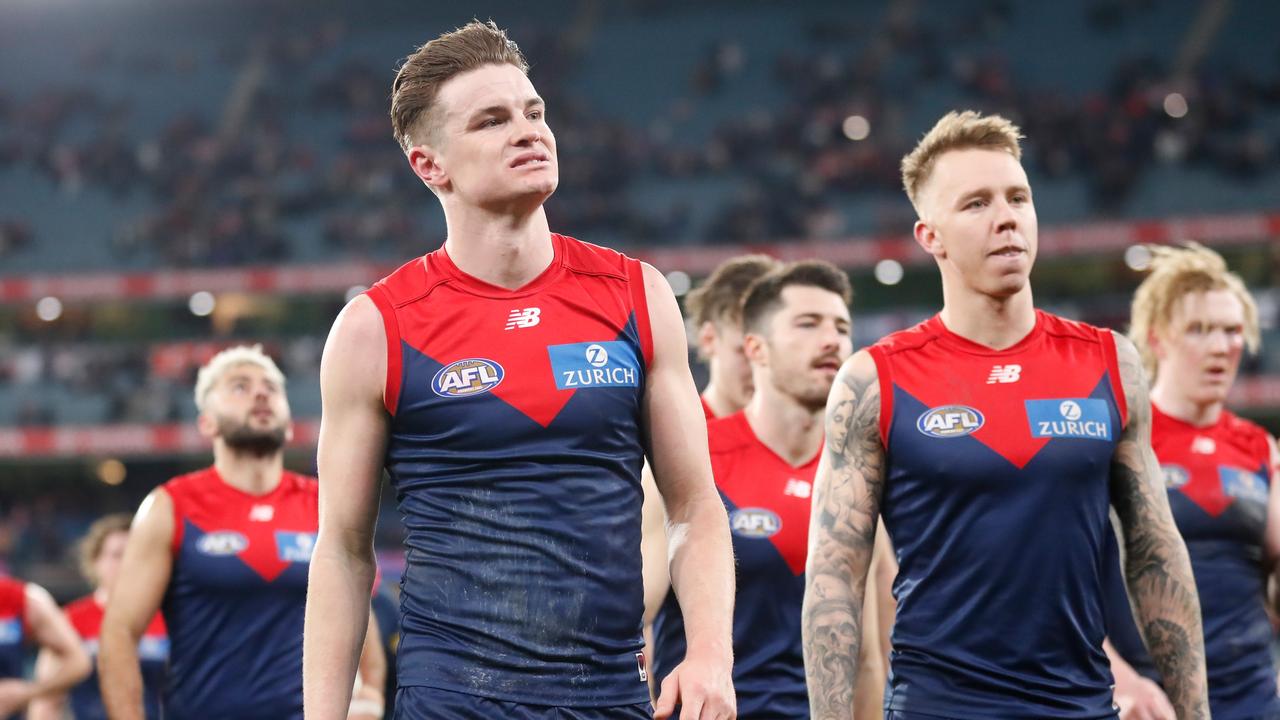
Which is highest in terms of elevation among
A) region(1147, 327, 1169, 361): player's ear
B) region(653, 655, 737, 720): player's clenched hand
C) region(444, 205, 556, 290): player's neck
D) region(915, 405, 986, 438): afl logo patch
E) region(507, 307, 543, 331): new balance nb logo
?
region(1147, 327, 1169, 361): player's ear

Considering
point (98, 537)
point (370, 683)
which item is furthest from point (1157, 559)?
A: point (98, 537)

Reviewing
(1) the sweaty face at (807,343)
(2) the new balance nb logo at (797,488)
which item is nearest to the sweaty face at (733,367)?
(1) the sweaty face at (807,343)

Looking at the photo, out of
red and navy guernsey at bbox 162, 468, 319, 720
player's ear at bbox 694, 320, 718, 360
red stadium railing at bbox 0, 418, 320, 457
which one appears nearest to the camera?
red and navy guernsey at bbox 162, 468, 319, 720

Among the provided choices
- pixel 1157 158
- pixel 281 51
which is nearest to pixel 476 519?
pixel 1157 158

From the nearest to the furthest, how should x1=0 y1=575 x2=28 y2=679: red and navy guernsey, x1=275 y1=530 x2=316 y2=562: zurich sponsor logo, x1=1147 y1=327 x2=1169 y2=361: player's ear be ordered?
x1=1147 y1=327 x2=1169 y2=361: player's ear, x1=275 y1=530 x2=316 y2=562: zurich sponsor logo, x1=0 y1=575 x2=28 y2=679: red and navy guernsey

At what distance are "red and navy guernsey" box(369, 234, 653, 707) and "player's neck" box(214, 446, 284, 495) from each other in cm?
358

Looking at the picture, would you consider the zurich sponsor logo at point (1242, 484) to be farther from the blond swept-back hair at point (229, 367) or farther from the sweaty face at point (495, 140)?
the blond swept-back hair at point (229, 367)

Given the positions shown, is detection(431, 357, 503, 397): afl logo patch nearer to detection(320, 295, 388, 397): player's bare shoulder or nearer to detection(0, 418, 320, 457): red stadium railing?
detection(320, 295, 388, 397): player's bare shoulder

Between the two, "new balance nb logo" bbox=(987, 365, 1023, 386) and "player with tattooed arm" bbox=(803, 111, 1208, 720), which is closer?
"player with tattooed arm" bbox=(803, 111, 1208, 720)

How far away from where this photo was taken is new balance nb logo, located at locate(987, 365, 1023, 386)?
12.5 ft

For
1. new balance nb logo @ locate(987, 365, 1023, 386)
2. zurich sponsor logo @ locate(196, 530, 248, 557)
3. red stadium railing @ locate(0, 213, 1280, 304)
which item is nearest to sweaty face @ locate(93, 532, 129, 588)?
zurich sponsor logo @ locate(196, 530, 248, 557)

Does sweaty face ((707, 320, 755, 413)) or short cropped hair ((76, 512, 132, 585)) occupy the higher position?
sweaty face ((707, 320, 755, 413))

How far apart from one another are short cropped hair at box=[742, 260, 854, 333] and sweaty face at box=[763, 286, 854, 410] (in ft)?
0.14

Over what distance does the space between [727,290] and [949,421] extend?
8.93 feet
